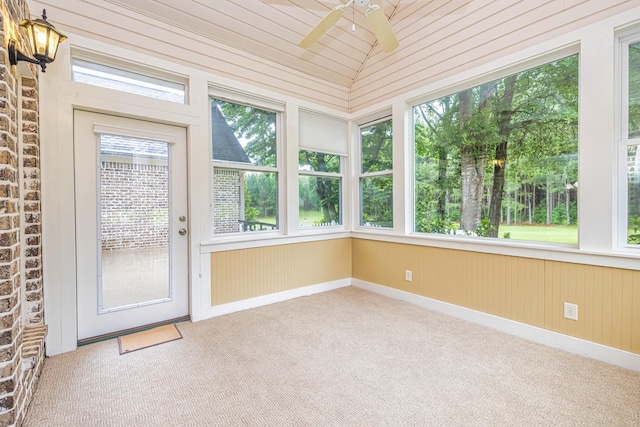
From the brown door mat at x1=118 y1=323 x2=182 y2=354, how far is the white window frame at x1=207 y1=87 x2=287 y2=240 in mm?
968

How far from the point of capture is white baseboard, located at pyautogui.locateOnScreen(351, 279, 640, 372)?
7.04 ft

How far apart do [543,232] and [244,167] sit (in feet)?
10.0

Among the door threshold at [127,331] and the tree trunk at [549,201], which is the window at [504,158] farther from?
the door threshold at [127,331]

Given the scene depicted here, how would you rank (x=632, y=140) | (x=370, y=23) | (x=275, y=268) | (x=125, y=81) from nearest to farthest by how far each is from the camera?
(x=632, y=140)
(x=370, y=23)
(x=125, y=81)
(x=275, y=268)

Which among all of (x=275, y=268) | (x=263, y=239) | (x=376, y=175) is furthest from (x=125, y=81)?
(x=376, y=175)

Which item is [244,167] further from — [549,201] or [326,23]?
[549,201]

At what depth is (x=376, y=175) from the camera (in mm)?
4051

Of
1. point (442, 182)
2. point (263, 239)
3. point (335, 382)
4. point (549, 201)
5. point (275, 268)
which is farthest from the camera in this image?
point (275, 268)

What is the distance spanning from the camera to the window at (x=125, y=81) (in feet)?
8.22

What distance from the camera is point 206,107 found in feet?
10.0

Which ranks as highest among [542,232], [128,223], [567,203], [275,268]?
[567,203]

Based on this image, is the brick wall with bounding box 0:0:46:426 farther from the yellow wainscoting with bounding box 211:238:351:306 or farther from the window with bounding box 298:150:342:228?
the window with bounding box 298:150:342:228

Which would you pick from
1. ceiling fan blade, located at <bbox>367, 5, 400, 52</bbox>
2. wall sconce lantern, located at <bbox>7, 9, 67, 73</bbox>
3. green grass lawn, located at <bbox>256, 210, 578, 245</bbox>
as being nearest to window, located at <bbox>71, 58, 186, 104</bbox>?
wall sconce lantern, located at <bbox>7, 9, 67, 73</bbox>

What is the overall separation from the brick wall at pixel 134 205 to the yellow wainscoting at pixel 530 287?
106 inches
